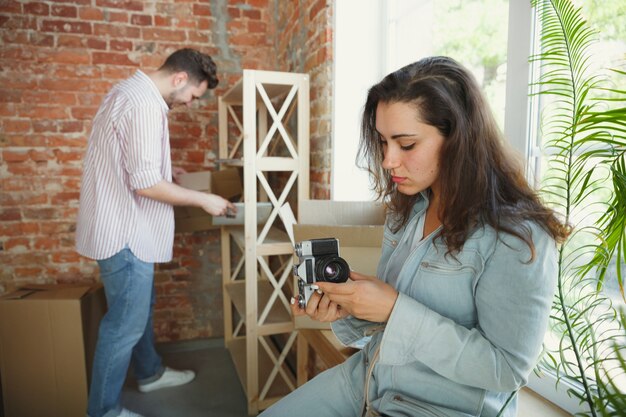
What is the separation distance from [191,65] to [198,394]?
1.77m

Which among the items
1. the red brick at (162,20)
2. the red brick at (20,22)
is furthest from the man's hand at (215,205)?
the red brick at (20,22)

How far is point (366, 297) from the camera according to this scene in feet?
2.81

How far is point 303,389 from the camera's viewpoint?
1143mm

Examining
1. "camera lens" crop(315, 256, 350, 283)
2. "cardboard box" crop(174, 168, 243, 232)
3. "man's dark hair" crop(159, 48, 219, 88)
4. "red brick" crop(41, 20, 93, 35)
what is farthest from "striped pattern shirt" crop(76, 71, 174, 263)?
"camera lens" crop(315, 256, 350, 283)

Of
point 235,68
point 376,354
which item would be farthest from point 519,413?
point 235,68

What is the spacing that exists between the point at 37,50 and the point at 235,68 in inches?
45.1

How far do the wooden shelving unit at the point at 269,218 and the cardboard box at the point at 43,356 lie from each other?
0.81 metres

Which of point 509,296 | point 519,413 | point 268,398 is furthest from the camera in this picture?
point 268,398

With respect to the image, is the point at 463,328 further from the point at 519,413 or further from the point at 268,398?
the point at 268,398

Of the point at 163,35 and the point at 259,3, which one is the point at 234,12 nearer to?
the point at 259,3

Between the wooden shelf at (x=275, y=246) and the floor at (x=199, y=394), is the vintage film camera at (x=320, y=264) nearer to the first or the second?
the wooden shelf at (x=275, y=246)

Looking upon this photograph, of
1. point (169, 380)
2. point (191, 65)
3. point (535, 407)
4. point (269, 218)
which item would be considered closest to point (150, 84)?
point (191, 65)

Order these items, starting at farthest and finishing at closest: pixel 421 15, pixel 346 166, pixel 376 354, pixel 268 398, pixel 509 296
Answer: pixel 268 398 → pixel 346 166 → pixel 421 15 → pixel 376 354 → pixel 509 296

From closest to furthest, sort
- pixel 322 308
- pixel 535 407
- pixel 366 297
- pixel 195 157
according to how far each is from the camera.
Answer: pixel 366 297, pixel 322 308, pixel 535 407, pixel 195 157
